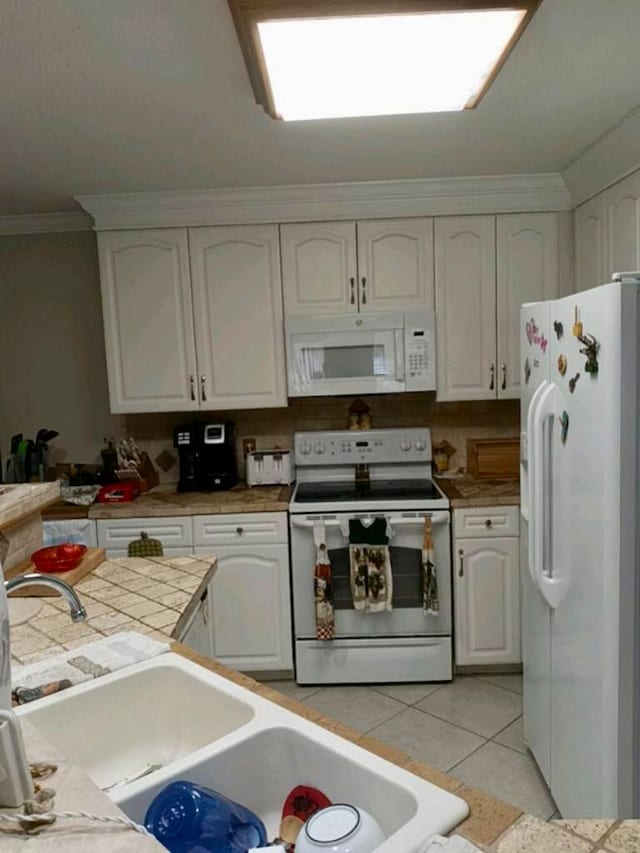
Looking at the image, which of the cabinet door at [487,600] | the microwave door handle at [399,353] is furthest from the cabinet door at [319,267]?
the cabinet door at [487,600]

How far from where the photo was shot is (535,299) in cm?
320

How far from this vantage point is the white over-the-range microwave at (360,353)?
3.16m

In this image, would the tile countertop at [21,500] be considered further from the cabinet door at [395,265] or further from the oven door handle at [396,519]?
the cabinet door at [395,265]

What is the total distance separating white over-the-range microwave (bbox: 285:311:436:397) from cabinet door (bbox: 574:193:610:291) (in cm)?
71

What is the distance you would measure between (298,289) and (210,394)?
669mm

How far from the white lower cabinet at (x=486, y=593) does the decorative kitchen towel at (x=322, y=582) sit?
22.9 inches

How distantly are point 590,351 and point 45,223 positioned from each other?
2926mm

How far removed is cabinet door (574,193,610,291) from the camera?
2785mm

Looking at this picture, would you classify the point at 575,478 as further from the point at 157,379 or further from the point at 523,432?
the point at 157,379

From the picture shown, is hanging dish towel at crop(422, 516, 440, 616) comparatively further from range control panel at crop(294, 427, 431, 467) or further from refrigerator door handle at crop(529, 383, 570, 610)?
refrigerator door handle at crop(529, 383, 570, 610)

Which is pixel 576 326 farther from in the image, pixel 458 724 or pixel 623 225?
pixel 458 724

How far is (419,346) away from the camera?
3170mm

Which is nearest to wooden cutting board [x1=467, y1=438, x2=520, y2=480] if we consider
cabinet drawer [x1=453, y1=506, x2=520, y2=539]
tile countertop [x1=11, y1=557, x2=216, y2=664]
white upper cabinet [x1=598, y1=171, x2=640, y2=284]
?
cabinet drawer [x1=453, y1=506, x2=520, y2=539]

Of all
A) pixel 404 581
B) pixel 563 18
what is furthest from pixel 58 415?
pixel 563 18
